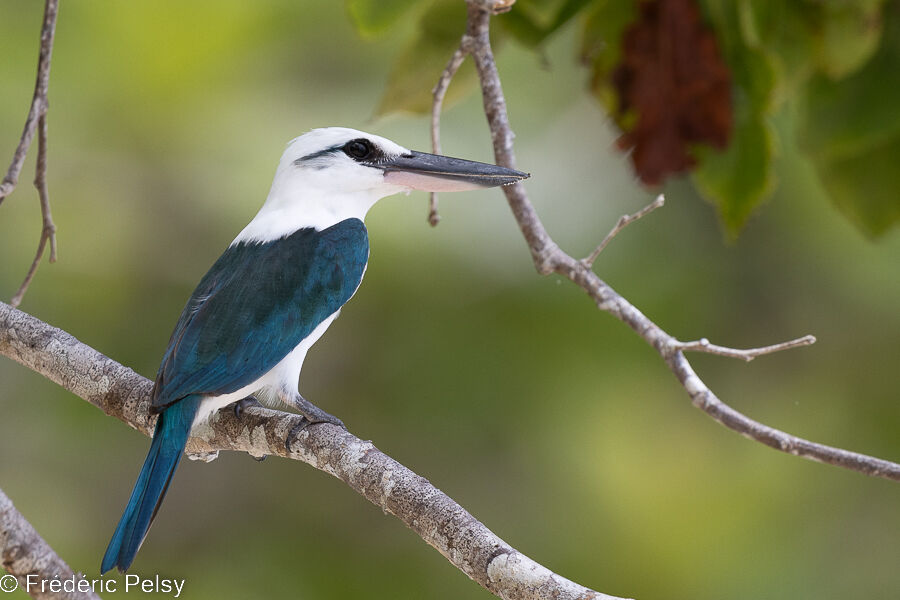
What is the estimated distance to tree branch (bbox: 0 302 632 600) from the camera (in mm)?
1414

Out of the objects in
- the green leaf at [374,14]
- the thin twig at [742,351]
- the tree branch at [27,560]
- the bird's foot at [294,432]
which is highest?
the green leaf at [374,14]

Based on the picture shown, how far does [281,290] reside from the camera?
222 cm

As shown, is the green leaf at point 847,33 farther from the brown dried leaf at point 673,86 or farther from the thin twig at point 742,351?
the thin twig at point 742,351

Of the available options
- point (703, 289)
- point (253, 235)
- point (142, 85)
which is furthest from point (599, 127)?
point (253, 235)

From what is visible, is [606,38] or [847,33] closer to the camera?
[847,33]

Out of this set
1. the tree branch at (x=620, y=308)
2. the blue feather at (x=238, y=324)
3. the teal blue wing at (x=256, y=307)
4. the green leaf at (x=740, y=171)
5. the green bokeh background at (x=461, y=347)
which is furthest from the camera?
the green bokeh background at (x=461, y=347)

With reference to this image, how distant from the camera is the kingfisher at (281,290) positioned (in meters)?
1.92

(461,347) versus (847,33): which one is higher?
(461,347)

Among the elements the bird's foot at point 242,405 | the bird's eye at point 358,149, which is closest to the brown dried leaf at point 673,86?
the bird's eye at point 358,149

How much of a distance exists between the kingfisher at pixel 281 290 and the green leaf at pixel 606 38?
1.28 ft

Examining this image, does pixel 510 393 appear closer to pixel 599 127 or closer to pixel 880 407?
pixel 599 127

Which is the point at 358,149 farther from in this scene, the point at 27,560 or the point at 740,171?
the point at 27,560

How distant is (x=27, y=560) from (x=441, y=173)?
131 centimetres

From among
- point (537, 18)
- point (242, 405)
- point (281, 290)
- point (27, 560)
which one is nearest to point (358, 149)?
point (281, 290)
